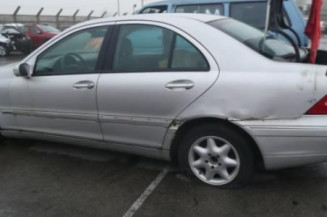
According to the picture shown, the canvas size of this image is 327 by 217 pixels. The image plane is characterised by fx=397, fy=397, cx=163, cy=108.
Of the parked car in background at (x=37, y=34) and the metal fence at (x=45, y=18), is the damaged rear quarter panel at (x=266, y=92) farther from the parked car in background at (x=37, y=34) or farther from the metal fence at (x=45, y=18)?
the metal fence at (x=45, y=18)

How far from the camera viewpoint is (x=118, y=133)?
3.73 meters

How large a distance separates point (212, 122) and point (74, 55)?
1.60 m

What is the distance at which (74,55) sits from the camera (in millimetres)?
3979

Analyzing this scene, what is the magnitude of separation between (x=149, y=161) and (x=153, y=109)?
2.89 ft

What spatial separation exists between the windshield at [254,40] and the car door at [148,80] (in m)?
0.35

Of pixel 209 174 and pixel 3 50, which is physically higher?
pixel 209 174

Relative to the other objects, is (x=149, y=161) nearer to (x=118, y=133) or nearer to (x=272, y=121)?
(x=118, y=133)

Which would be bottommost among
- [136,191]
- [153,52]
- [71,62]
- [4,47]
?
[4,47]

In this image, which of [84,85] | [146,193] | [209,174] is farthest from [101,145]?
[209,174]

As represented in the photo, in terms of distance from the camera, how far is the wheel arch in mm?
3213

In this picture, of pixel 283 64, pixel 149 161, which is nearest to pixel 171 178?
pixel 149 161

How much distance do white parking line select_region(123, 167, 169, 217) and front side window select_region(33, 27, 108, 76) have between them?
1188mm

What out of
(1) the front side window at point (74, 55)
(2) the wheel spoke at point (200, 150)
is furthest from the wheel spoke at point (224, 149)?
(1) the front side window at point (74, 55)

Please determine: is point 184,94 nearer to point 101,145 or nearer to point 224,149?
point 224,149
